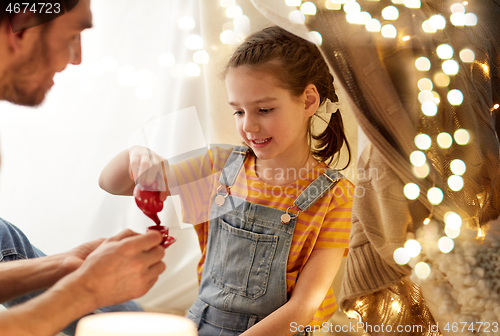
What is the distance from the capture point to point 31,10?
1.47ft

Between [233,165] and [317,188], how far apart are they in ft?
0.47

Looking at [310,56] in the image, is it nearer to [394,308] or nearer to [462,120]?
[462,120]

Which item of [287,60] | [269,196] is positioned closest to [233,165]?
[269,196]

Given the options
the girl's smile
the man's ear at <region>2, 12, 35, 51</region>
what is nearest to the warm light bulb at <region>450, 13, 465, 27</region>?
the girl's smile

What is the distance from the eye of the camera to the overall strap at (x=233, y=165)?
61 cm

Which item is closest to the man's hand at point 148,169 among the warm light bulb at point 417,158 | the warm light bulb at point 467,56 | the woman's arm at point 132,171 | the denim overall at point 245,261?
the woman's arm at point 132,171

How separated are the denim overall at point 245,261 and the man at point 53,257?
0.18 metres

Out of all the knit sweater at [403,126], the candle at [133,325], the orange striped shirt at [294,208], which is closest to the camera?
the candle at [133,325]

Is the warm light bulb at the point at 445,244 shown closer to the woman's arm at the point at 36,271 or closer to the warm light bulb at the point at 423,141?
the warm light bulb at the point at 423,141

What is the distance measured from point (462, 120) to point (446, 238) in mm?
157

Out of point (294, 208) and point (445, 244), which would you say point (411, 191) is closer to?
point (445, 244)

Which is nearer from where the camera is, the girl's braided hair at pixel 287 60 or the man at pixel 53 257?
the man at pixel 53 257

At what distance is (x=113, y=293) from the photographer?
1.34 feet

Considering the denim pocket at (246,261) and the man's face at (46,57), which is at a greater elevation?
the man's face at (46,57)
